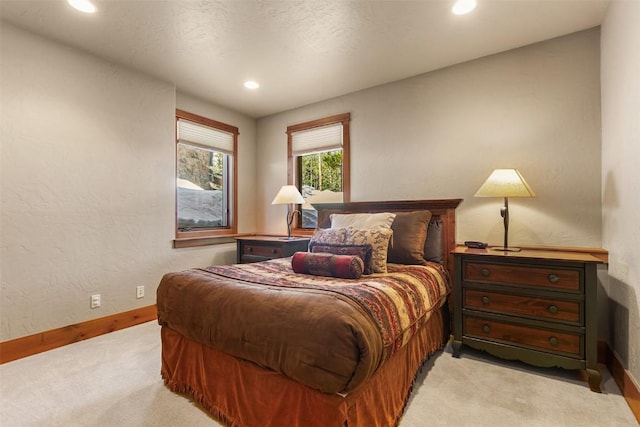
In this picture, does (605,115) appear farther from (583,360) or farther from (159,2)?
(159,2)

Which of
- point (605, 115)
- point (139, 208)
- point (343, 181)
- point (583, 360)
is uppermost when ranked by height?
point (605, 115)

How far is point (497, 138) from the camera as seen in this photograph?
274 cm

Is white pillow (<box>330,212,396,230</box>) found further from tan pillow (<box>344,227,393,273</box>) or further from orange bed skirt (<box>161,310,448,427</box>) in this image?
orange bed skirt (<box>161,310,448,427</box>)

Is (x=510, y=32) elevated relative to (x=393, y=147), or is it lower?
elevated

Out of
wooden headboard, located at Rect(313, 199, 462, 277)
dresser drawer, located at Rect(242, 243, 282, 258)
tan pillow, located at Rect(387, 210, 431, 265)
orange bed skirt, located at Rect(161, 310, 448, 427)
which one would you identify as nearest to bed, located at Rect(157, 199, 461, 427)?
orange bed skirt, located at Rect(161, 310, 448, 427)

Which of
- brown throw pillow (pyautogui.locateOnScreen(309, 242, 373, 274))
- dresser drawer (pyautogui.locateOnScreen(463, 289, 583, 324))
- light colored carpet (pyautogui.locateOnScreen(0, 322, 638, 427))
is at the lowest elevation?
light colored carpet (pyautogui.locateOnScreen(0, 322, 638, 427))

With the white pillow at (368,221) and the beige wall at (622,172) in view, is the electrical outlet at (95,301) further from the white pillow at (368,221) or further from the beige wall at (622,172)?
the beige wall at (622,172)

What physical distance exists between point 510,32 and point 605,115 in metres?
0.95

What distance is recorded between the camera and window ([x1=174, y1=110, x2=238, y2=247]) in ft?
12.1

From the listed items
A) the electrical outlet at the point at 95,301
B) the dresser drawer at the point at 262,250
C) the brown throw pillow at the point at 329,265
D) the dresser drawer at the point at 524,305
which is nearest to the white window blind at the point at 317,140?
the dresser drawer at the point at 262,250

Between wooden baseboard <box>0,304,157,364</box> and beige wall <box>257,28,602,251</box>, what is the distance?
2648 millimetres

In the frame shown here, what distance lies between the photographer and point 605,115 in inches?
88.1

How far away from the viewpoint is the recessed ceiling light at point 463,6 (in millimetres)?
2092

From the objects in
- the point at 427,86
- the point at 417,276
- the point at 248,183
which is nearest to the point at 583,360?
the point at 417,276
